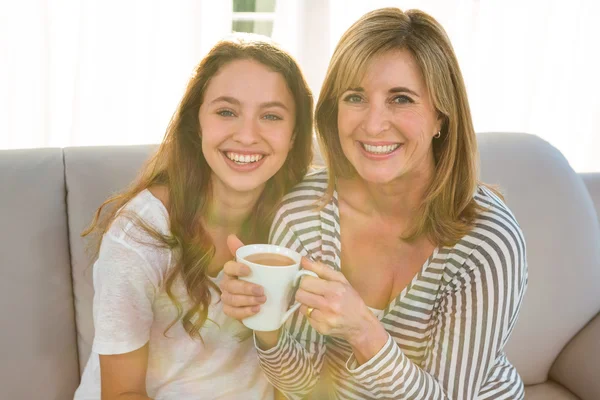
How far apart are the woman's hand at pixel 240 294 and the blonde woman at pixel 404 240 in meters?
0.03

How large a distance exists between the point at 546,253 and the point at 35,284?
1253 millimetres

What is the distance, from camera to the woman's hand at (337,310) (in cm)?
98

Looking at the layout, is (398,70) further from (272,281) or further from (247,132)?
(272,281)

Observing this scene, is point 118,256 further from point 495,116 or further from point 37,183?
point 495,116

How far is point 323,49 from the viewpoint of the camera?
6.50 feet

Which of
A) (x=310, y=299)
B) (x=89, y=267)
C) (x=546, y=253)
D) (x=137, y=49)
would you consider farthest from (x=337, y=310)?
(x=137, y=49)

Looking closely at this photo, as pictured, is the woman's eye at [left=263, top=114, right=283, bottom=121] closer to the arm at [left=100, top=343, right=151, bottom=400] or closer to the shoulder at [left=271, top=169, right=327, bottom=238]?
the shoulder at [left=271, top=169, right=327, bottom=238]

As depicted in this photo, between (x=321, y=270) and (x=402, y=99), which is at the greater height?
(x=402, y=99)

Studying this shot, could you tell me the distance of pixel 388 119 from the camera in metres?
1.16

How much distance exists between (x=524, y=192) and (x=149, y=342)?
104 cm

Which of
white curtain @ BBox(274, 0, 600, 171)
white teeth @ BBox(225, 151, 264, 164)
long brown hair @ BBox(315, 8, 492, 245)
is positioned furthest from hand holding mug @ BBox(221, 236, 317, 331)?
white curtain @ BBox(274, 0, 600, 171)

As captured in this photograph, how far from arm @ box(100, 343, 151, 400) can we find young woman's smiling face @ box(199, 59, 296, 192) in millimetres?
366

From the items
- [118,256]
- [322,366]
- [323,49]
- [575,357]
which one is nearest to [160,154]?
[118,256]

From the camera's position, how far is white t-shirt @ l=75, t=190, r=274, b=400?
1147 millimetres
